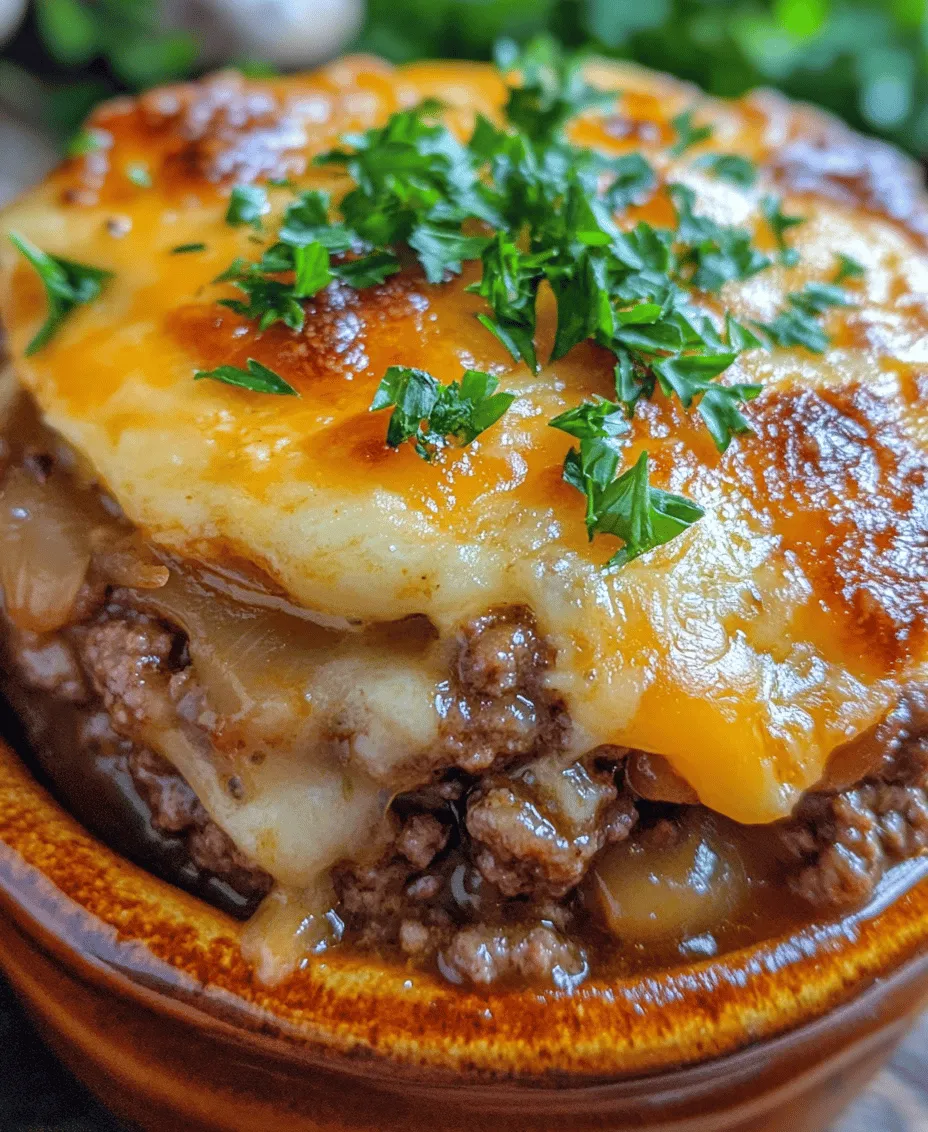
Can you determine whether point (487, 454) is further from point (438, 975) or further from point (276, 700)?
point (438, 975)

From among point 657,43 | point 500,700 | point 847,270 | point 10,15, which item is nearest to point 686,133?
point 847,270

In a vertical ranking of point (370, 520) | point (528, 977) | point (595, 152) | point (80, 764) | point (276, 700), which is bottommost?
point (80, 764)

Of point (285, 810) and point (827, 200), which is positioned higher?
Result: point (827, 200)

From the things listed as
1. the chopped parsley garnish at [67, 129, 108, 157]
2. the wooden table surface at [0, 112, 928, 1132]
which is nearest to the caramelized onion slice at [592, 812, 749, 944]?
the wooden table surface at [0, 112, 928, 1132]

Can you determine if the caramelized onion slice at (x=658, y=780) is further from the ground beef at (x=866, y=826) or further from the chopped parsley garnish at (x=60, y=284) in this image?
the chopped parsley garnish at (x=60, y=284)

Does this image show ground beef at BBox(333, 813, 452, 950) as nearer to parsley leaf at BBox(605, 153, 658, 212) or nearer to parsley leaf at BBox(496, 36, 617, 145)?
parsley leaf at BBox(605, 153, 658, 212)

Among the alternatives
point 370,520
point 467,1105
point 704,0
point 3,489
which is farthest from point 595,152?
point 704,0
